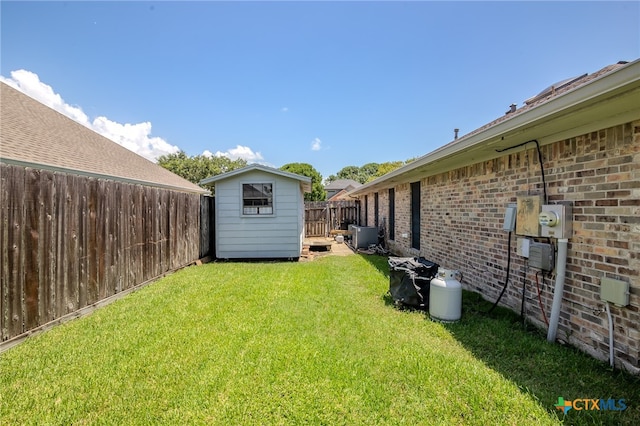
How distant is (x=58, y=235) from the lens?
3641 mm

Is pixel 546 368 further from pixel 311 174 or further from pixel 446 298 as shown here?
pixel 311 174

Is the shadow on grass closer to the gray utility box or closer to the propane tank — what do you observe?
the propane tank

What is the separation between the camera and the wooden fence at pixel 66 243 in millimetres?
3057

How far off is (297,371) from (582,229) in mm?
3145

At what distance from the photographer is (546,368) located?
2521 millimetres

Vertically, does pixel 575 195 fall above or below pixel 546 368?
above

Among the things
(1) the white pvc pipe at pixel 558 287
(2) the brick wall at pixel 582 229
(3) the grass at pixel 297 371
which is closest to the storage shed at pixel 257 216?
(3) the grass at pixel 297 371

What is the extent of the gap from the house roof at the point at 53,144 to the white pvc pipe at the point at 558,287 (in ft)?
26.3

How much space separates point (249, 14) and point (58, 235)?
21.3 ft

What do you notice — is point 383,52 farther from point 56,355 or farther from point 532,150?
point 56,355

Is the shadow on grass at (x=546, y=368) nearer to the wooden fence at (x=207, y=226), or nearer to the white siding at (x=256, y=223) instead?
the white siding at (x=256, y=223)

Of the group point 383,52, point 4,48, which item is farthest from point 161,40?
point 383,52

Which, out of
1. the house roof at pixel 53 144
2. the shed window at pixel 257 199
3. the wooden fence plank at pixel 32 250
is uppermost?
the house roof at pixel 53 144

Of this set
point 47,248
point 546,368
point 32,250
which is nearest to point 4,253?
point 32,250
